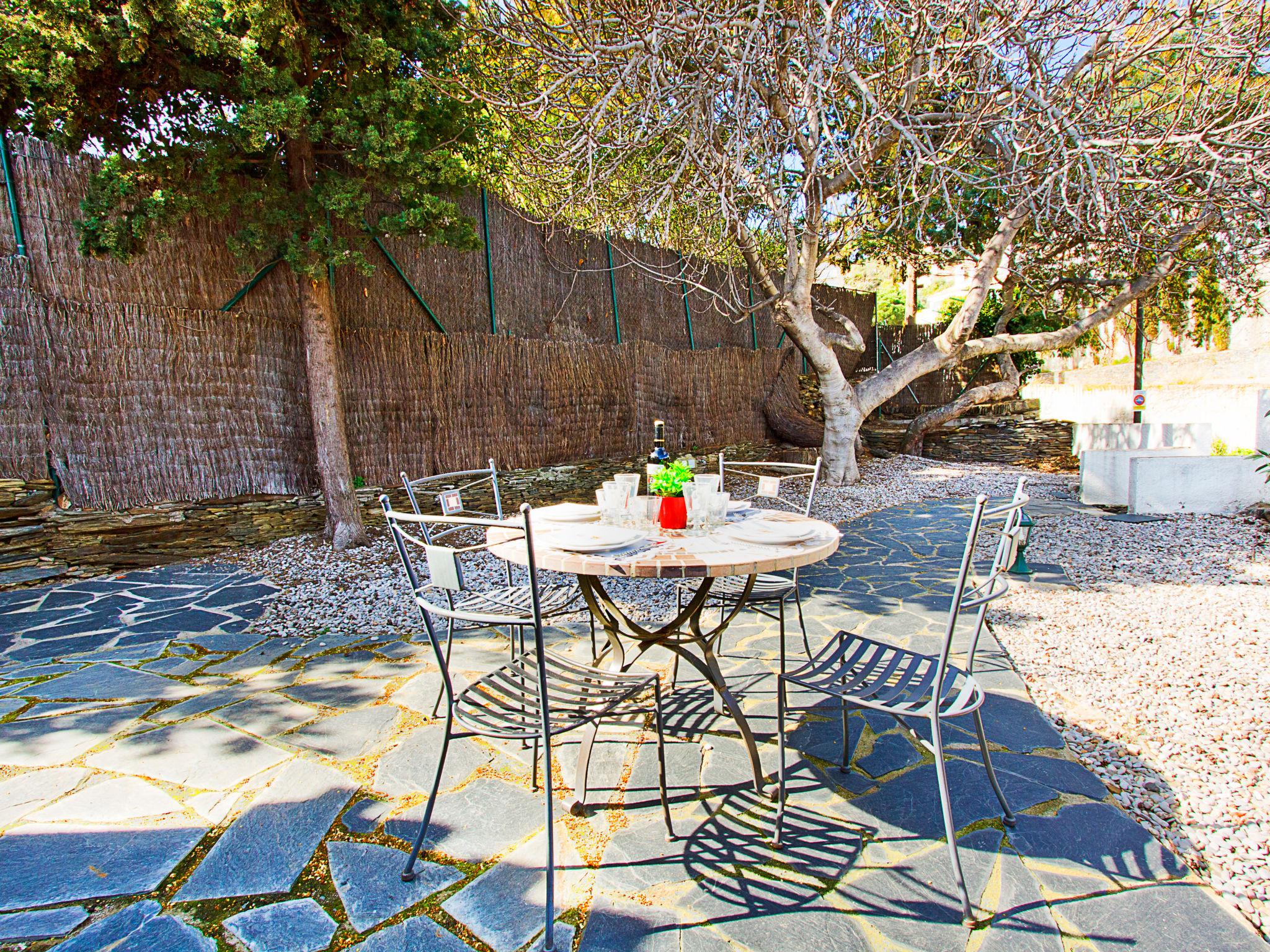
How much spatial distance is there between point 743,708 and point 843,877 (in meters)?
0.99

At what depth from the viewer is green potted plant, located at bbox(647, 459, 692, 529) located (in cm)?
234

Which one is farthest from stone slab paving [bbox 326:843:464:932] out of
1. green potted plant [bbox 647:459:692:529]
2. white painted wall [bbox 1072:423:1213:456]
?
white painted wall [bbox 1072:423:1213:456]

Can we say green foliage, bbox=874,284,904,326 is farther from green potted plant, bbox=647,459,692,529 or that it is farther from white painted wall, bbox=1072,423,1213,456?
green potted plant, bbox=647,459,692,529

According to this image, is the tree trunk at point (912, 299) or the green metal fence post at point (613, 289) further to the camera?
the tree trunk at point (912, 299)

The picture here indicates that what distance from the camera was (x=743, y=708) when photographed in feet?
9.07

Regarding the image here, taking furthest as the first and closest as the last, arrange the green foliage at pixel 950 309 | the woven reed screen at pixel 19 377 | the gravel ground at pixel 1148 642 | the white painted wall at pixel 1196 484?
1. the green foliage at pixel 950 309
2. the white painted wall at pixel 1196 484
3. the woven reed screen at pixel 19 377
4. the gravel ground at pixel 1148 642


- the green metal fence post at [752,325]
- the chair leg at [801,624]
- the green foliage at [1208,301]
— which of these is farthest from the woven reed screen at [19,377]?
the green foliage at [1208,301]

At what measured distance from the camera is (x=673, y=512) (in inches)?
93.4

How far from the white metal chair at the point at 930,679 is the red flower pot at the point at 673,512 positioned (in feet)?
2.08

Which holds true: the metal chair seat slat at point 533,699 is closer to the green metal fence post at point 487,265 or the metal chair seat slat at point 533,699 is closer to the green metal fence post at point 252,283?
the green metal fence post at point 252,283

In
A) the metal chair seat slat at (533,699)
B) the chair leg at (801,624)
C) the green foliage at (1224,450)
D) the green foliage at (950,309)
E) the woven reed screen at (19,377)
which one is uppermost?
the green foliage at (950,309)

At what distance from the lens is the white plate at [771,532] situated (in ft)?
7.02

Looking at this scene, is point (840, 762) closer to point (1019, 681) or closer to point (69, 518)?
point (1019, 681)

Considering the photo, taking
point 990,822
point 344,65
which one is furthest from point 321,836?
point 344,65
